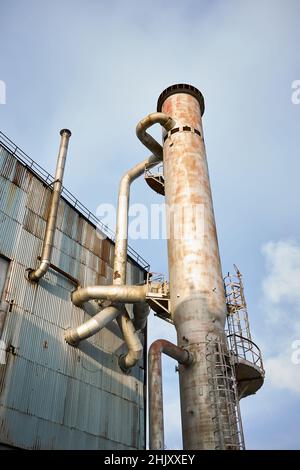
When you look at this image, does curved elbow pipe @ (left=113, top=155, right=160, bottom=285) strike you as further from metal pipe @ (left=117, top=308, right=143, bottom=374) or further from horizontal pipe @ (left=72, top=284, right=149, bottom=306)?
metal pipe @ (left=117, top=308, right=143, bottom=374)

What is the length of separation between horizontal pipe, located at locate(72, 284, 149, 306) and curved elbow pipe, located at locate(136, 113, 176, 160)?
963 cm

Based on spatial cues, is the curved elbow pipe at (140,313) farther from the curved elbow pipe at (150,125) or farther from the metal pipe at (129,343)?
the curved elbow pipe at (150,125)

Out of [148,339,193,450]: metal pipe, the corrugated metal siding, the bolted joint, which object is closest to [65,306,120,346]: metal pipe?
the corrugated metal siding

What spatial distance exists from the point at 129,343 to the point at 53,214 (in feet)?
26.3

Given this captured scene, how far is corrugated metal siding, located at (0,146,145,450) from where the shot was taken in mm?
17109

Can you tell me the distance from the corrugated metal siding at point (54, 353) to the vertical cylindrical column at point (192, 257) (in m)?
5.65

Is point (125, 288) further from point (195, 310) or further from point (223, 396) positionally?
point (223, 396)

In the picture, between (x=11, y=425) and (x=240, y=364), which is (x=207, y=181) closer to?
(x=240, y=364)

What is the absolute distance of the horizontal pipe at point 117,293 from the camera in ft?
66.9

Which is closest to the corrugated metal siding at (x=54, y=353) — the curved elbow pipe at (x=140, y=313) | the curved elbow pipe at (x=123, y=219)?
the curved elbow pipe at (x=140, y=313)

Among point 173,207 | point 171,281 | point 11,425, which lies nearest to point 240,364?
point 171,281

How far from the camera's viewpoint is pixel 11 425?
52.4 ft

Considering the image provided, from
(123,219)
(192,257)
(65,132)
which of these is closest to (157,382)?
(192,257)

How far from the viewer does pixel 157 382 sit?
1560 cm
